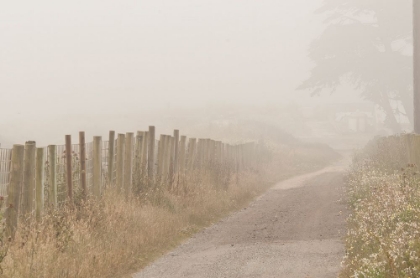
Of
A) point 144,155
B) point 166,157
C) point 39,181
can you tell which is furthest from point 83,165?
point 166,157

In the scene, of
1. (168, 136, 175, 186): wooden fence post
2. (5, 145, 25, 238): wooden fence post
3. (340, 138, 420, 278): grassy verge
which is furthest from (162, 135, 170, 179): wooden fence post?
(5, 145, 25, 238): wooden fence post

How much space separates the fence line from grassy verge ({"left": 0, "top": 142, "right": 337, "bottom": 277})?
295 millimetres

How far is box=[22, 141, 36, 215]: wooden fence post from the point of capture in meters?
8.06

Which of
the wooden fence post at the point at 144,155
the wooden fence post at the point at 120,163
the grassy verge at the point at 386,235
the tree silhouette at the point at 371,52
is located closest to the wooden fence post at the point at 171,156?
the wooden fence post at the point at 144,155

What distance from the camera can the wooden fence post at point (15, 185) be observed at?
773cm

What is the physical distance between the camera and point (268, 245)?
30.5 ft

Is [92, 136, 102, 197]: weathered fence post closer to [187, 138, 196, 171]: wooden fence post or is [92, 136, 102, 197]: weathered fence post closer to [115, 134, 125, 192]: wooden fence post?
[115, 134, 125, 192]: wooden fence post

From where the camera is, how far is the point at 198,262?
8.30 m

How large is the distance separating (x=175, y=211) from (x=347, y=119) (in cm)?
6521

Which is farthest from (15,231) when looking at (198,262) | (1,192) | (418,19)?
(418,19)

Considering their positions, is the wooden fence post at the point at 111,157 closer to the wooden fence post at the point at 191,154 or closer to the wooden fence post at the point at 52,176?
the wooden fence post at the point at 52,176

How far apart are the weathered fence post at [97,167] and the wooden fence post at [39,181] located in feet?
6.07

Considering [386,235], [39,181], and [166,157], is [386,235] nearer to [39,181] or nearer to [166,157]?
[39,181]

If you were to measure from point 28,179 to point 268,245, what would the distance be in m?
4.18
